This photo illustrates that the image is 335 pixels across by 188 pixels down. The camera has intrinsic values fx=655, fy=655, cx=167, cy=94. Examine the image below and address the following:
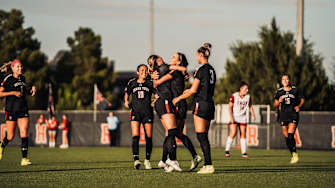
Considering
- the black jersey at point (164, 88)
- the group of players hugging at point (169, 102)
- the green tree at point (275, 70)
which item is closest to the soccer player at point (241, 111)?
the group of players hugging at point (169, 102)

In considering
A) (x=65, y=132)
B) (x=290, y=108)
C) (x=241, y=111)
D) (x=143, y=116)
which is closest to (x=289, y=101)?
(x=290, y=108)

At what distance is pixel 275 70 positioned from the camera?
43.0m

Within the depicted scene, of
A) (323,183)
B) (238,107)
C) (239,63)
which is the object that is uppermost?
(239,63)

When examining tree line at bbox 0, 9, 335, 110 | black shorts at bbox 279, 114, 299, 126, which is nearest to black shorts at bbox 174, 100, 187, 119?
black shorts at bbox 279, 114, 299, 126

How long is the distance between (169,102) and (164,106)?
0.12m

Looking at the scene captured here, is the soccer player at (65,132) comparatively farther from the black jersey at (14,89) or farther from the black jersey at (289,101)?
the black jersey at (14,89)

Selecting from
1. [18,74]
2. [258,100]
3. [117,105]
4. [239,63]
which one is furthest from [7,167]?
[117,105]

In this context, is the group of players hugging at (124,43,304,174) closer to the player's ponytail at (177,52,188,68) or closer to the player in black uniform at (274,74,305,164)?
the player's ponytail at (177,52,188,68)

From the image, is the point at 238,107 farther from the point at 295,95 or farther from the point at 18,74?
the point at 18,74

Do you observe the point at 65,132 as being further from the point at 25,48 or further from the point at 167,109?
the point at 25,48

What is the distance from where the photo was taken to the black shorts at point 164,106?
1234 cm

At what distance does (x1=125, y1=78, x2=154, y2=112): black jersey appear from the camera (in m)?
13.6

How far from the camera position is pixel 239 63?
165 feet

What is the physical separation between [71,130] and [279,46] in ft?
58.8
